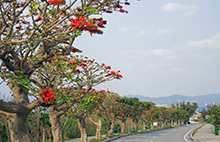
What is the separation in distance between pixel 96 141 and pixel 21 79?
16861 mm

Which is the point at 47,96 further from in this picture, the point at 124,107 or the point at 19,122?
the point at 124,107

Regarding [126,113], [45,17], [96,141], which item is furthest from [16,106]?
[126,113]

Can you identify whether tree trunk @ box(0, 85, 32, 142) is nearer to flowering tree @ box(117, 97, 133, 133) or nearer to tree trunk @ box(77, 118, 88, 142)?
tree trunk @ box(77, 118, 88, 142)

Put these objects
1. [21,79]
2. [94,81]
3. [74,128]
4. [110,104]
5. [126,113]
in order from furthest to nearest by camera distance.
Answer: [126,113], [74,128], [110,104], [94,81], [21,79]

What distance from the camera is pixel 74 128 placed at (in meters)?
36.2

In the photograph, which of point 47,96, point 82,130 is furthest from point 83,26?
point 82,130

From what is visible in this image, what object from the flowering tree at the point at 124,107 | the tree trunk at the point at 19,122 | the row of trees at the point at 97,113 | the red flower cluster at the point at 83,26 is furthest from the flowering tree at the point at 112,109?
the red flower cluster at the point at 83,26

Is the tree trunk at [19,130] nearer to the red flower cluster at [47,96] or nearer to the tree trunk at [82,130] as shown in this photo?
the red flower cluster at [47,96]

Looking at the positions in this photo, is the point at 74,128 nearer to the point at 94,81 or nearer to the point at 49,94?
the point at 94,81

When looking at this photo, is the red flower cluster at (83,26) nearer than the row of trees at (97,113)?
Yes

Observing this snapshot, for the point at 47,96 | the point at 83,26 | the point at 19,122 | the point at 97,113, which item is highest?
the point at 83,26

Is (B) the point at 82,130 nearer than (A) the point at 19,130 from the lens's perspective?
No

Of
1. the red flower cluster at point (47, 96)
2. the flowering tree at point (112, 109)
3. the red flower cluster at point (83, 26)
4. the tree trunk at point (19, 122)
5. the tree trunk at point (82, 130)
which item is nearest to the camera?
the red flower cluster at point (83, 26)

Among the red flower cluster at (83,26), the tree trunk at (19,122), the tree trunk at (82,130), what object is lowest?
the tree trunk at (82,130)
